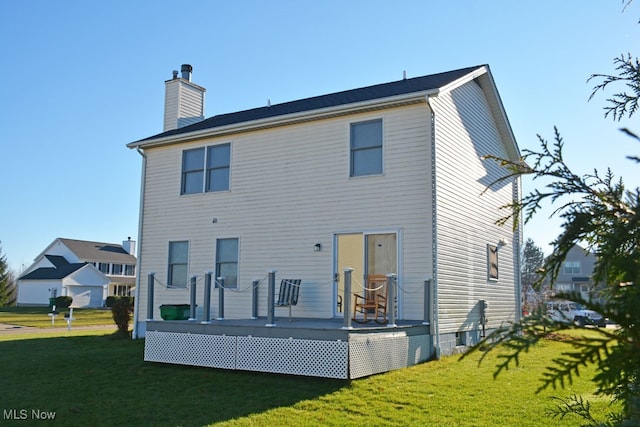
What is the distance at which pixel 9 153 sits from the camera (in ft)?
59.6

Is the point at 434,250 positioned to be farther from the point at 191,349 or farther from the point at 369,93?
the point at 191,349

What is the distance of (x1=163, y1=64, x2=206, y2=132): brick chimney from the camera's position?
57.8 ft

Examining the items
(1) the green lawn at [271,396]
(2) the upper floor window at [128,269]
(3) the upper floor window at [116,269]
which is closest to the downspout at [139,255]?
(1) the green lawn at [271,396]

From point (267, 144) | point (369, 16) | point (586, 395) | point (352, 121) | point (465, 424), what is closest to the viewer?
point (465, 424)

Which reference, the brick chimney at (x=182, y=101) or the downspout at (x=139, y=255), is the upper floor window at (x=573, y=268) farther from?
the downspout at (x=139, y=255)

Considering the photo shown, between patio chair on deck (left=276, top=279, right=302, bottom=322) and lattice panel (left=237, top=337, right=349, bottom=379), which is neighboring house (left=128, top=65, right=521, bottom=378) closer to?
lattice panel (left=237, top=337, right=349, bottom=379)

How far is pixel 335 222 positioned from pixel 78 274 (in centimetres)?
4372

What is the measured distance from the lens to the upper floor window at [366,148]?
12328mm

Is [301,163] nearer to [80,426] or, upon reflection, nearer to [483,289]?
[483,289]

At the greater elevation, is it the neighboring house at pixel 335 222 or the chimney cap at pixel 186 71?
the chimney cap at pixel 186 71

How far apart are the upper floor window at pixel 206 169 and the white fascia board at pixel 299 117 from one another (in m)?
0.42

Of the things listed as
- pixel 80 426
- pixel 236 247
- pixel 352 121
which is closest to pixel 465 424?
pixel 80 426

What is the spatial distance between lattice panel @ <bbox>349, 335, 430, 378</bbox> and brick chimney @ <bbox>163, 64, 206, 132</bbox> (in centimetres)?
1081

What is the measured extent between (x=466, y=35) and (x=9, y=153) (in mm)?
15706
